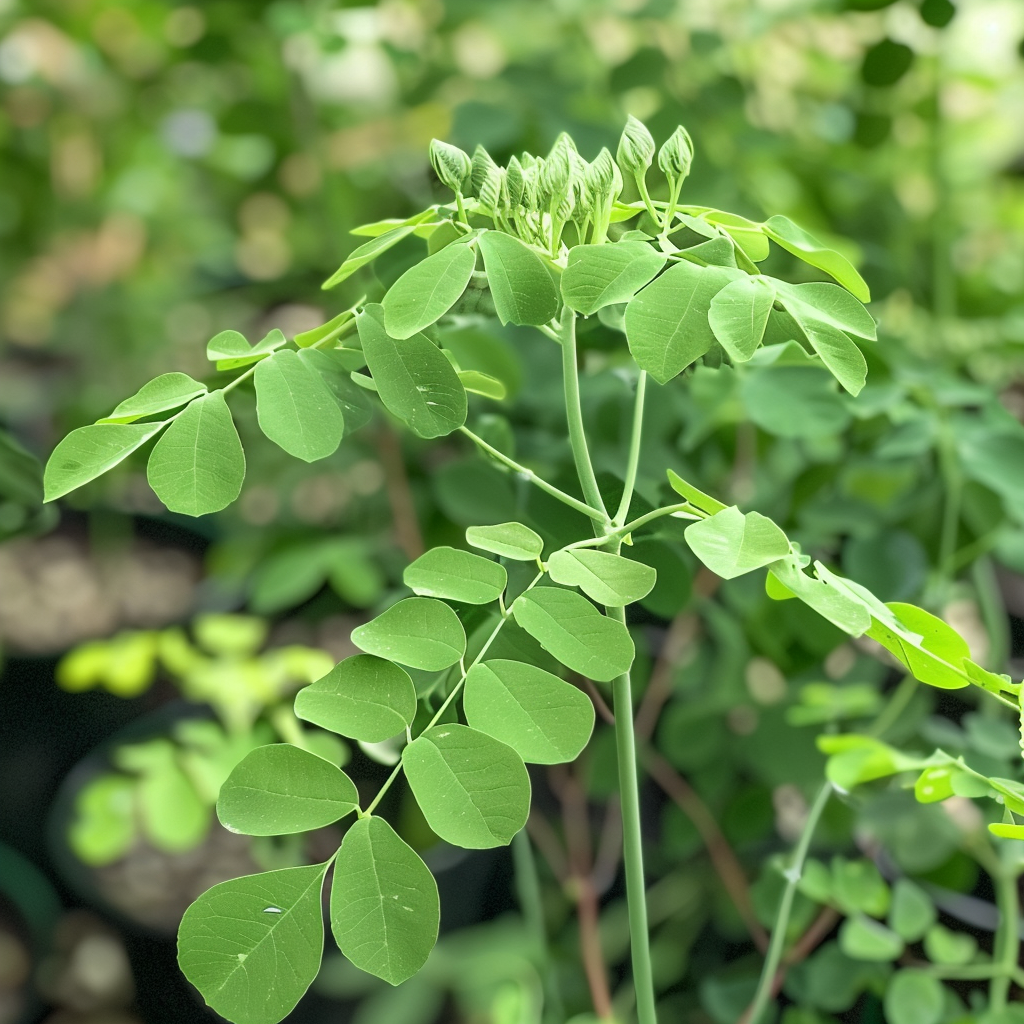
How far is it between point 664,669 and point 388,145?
87 cm

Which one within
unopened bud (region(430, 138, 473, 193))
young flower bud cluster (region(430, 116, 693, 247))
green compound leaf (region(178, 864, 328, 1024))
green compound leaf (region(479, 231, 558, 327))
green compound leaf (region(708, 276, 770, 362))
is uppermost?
unopened bud (region(430, 138, 473, 193))

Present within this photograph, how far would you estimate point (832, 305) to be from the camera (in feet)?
1.08

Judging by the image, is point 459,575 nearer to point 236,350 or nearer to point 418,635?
point 418,635

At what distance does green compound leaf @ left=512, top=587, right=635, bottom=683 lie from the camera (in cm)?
29

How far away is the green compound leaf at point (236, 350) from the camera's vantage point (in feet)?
1.17

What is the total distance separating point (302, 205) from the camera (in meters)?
1.14

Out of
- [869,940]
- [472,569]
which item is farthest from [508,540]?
[869,940]

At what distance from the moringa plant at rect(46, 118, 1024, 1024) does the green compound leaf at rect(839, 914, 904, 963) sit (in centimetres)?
20

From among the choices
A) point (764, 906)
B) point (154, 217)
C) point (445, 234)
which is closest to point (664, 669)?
point (764, 906)

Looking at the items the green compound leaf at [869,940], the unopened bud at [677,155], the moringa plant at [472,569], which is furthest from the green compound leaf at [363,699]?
the green compound leaf at [869,940]

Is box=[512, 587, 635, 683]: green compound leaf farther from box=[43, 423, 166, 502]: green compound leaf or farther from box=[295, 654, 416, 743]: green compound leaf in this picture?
box=[43, 423, 166, 502]: green compound leaf

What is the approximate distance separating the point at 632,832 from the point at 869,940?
0.94ft

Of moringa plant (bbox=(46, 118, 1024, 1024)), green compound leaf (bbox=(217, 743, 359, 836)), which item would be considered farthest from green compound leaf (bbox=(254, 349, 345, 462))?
green compound leaf (bbox=(217, 743, 359, 836))

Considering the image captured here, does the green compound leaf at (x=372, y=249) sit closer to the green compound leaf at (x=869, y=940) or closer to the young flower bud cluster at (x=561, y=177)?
the young flower bud cluster at (x=561, y=177)
